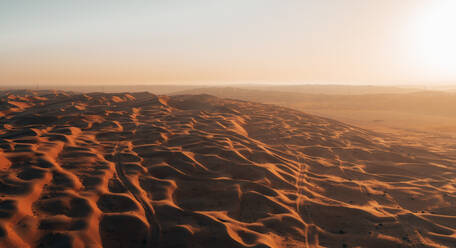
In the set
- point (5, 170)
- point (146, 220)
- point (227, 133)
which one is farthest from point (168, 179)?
point (227, 133)

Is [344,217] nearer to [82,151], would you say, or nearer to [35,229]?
[35,229]

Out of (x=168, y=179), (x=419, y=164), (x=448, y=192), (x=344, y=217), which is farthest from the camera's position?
(x=419, y=164)

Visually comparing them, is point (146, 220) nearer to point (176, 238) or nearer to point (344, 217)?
point (176, 238)

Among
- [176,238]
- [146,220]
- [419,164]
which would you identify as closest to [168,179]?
[146,220]

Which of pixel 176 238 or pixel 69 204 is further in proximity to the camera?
pixel 69 204

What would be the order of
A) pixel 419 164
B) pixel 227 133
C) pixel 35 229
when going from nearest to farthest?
pixel 35 229 → pixel 419 164 → pixel 227 133

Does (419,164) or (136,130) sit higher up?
(136,130)
